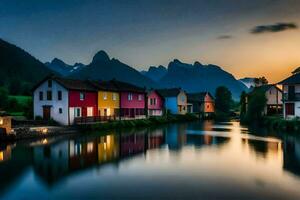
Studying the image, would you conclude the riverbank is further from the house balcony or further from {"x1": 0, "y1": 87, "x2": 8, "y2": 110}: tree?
{"x1": 0, "y1": 87, "x2": 8, "y2": 110}: tree

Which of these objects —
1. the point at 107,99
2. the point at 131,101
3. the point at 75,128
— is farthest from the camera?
the point at 131,101

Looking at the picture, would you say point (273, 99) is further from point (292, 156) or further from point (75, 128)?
point (292, 156)

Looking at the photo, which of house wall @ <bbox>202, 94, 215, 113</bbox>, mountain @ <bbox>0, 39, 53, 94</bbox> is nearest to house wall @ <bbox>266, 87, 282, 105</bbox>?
house wall @ <bbox>202, 94, 215, 113</bbox>

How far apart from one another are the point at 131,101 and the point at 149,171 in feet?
141

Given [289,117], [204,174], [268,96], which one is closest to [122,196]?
[204,174]

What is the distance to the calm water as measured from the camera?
15359mm

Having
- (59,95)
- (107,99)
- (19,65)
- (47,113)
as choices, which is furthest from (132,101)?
(19,65)

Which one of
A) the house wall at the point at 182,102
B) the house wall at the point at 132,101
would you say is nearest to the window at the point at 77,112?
the house wall at the point at 132,101

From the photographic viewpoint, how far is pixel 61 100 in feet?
155

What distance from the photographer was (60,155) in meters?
25.6

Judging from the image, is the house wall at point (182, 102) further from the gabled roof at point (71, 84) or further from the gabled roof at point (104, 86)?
the gabled roof at point (71, 84)

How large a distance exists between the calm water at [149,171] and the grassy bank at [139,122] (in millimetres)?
15505

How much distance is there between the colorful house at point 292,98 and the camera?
47031 mm

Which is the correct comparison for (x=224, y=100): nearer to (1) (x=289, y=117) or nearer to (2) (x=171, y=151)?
(1) (x=289, y=117)
